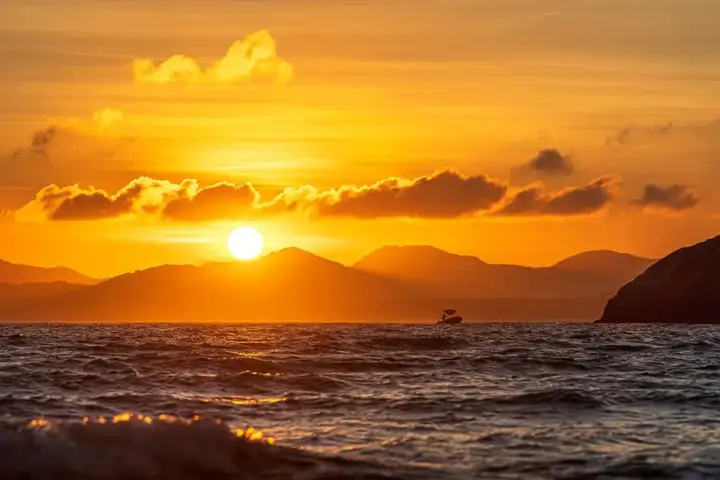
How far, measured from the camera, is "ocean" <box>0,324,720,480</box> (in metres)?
23.6

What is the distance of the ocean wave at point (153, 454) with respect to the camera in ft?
75.2

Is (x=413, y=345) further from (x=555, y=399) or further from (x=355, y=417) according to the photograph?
(x=355, y=417)

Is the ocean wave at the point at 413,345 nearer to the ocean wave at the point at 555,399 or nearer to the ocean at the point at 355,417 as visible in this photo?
the ocean at the point at 355,417

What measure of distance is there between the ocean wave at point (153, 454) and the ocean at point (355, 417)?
48mm

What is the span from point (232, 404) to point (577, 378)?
1707cm

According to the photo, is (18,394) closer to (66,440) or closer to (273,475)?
(66,440)

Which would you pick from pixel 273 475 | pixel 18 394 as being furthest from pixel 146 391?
pixel 273 475

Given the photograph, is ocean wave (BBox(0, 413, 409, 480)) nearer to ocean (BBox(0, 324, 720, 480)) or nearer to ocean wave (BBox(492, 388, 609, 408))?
ocean (BBox(0, 324, 720, 480))

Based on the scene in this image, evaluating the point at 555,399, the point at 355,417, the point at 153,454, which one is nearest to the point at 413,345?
the point at 555,399

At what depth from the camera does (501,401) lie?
36094 mm

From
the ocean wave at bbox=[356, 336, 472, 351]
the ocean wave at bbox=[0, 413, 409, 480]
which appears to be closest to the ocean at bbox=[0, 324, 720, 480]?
the ocean wave at bbox=[0, 413, 409, 480]

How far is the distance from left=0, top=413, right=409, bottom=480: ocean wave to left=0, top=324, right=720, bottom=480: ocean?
0.16ft

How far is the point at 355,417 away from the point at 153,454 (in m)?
9.18

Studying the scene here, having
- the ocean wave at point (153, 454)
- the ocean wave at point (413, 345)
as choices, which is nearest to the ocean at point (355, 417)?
the ocean wave at point (153, 454)
